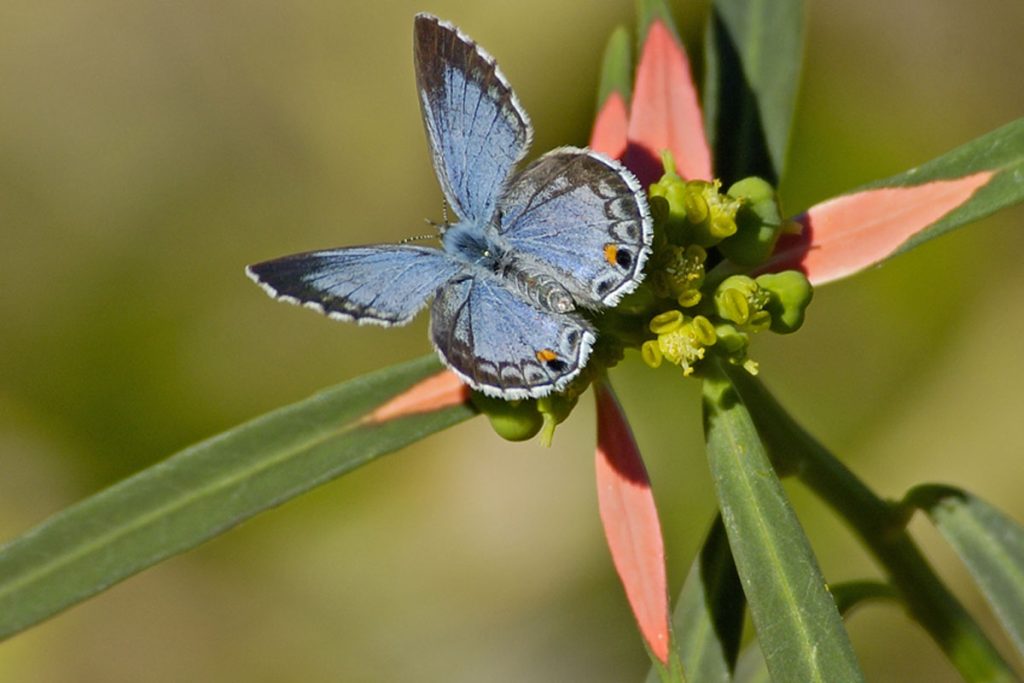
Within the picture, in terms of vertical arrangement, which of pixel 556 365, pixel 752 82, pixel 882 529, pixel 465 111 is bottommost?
pixel 882 529

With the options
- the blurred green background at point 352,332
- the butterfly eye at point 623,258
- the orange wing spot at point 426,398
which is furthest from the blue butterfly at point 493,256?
the blurred green background at point 352,332

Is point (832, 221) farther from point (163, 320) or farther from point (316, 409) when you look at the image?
point (163, 320)

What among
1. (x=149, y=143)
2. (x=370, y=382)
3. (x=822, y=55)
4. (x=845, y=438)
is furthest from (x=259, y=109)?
(x=370, y=382)

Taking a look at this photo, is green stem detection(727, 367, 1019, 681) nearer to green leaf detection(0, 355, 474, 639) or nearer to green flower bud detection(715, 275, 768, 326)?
green flower bud detection(715, 275, 768, 326)

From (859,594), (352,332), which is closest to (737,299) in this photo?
(859,594)

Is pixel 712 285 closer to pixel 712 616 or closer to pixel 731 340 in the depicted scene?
pixel 731 340

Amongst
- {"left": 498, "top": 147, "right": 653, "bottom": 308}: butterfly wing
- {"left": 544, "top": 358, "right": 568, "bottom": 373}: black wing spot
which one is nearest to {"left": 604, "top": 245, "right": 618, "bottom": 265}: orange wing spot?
{"left": 498, "top": 147, "right": 653, "bottom": 308}: butterfly wing
